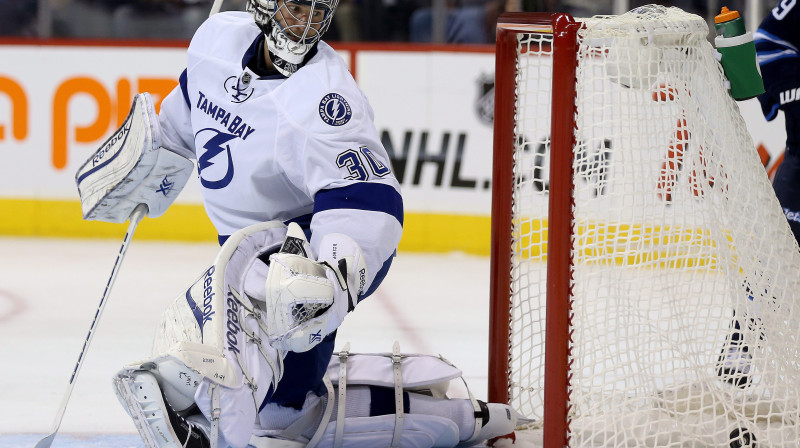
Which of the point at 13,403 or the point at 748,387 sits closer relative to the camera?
the point at 748,387

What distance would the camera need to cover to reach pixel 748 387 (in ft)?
7.47

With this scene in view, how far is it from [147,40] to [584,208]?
11.4 feet

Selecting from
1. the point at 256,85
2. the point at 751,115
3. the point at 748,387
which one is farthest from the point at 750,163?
the point at 751,115

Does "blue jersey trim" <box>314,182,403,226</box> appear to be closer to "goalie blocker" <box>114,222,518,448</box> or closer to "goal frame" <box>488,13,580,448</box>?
"goalie blocker" <box>114,222,518,448</box>

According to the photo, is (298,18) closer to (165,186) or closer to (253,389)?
(165,186)

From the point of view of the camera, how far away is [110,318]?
381cm

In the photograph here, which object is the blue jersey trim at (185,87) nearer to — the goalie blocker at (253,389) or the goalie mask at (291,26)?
the goalie mask at (291,26)

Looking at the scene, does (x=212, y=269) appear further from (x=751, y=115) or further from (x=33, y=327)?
(x=751, y=115)

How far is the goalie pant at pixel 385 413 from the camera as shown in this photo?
2309mm

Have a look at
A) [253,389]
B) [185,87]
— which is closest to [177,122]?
[185,87]

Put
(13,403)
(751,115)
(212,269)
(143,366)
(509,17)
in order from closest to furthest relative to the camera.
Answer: (143,366) < (212,269) < (509,17) < (13,403) < (751,115)

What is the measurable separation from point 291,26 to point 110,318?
1994mm

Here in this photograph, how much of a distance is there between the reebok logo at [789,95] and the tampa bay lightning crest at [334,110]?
140cm

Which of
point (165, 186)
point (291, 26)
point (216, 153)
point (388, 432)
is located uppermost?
point (291, 26)
